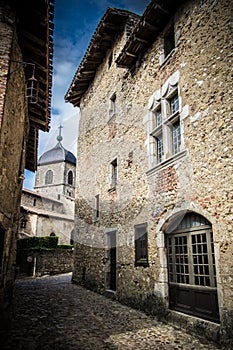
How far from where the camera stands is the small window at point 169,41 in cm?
716

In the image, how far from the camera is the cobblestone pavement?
13.5 feet

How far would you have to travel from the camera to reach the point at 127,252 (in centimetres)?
772

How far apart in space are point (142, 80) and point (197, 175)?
13.8 ft

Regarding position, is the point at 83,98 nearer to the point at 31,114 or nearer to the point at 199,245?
the point at 31,114

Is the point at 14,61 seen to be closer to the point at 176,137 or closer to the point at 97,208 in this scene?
the point at 176,137

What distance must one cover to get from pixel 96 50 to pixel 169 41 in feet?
16.3

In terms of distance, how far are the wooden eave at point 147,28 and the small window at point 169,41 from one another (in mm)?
264

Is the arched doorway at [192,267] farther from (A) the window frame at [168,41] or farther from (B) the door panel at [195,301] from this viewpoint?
(A) the window frame at [168,41]

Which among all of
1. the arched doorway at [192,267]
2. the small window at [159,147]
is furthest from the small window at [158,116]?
the arched doorway at [192,267]

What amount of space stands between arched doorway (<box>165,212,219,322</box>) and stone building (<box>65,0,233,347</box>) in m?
0.02

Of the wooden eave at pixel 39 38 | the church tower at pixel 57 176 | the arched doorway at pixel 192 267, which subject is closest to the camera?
the arched doorway at pixel 192 267

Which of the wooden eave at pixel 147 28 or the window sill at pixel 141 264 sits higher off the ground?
the wooden eave at pixel 147 28

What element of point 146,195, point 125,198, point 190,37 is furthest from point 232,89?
point 125,198

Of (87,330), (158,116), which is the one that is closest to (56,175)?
(158,116)
